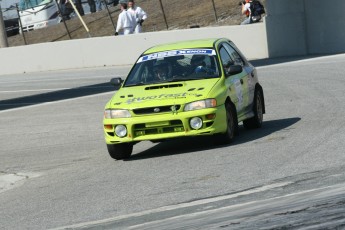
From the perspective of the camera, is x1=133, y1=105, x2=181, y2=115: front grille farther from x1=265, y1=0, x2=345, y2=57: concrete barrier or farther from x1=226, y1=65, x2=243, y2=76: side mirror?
x1=265, y1=0, x2=345, y2=57: concrete barrier

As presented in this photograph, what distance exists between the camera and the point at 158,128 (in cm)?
1323

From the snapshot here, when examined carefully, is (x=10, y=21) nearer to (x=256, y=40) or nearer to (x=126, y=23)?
(x=126, y=23)

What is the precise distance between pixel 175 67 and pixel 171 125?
55.5 inches

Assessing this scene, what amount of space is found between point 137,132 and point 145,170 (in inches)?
43.0

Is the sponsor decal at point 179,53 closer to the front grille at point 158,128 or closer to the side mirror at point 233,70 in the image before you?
the side mirror at point 233,70

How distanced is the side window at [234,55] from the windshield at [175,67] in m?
0.66

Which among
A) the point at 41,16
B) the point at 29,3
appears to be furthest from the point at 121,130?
the point at 29,3

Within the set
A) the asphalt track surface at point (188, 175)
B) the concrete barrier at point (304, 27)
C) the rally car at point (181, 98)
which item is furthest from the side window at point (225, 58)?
the concrete barrier at point (304, 27)

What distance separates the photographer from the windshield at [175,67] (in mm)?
14195

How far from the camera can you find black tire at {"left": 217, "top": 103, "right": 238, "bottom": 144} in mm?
13453

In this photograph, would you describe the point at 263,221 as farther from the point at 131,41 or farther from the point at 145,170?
the point at 131,41

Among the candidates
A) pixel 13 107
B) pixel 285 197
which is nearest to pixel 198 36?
pixel 13 107

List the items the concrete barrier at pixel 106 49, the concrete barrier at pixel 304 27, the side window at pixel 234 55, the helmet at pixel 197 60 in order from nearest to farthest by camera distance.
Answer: the helmet at pixel 197 60
the side window at pixel 234 55
the concrete barrier at pixel 304 27
the concrete barrier at pixel 106 49

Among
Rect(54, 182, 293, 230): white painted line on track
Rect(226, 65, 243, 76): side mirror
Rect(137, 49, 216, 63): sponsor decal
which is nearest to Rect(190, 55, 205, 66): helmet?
Rect(137, 49, 216, 63): sponsor decal
